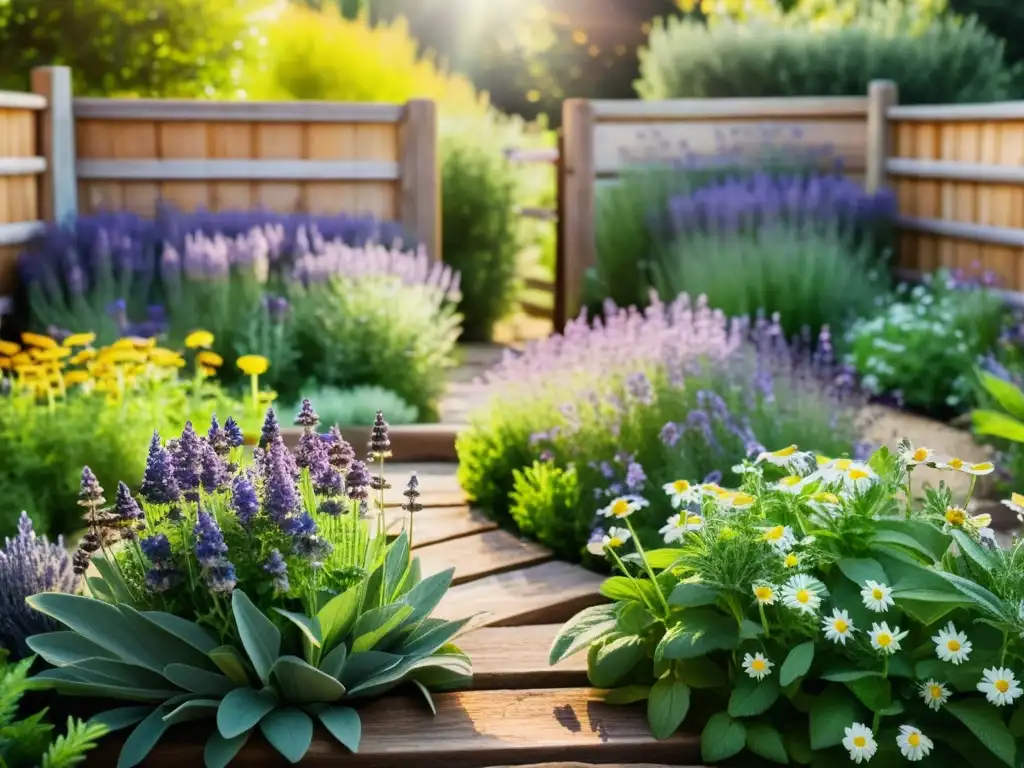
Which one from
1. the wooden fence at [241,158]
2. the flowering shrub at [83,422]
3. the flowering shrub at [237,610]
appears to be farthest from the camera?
the wooden fence at [241,158]

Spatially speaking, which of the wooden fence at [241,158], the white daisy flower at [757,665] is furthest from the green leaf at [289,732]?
the wooden fence at [241,158]

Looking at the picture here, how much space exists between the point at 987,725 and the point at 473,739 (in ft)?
3.56

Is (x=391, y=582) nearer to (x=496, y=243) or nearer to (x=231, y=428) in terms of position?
(x=231, y=428)

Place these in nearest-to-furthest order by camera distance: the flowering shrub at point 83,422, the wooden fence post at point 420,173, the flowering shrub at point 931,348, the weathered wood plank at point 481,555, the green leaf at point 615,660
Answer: the green leaf at point 615,660 < the weathered wood plank at point 481,555 < the flowering shrub at point 83,422 < the flowering shrub at point 931,348 < the wooden fence post at point 420,173

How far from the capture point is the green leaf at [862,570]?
10.0ft

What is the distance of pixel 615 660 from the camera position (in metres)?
3.25

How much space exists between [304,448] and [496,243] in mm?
7489

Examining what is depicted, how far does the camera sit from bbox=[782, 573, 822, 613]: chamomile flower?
9.66 ft

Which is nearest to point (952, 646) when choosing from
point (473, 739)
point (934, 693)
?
point (934, 693)

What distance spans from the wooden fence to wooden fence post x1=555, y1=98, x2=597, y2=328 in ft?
3.08

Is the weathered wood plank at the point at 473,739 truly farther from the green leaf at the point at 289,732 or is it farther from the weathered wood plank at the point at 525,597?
the weathered wood plank at the point at 525,597

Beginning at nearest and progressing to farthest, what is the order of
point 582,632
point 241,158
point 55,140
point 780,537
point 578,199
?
point 780,537 < point 582,632 < point 55,140 < point 241,158 < point 578,199

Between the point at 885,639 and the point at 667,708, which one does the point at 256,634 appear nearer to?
the point at 667,708

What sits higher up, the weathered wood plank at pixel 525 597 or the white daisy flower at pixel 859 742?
the white daisy flower at pixel 859 742
